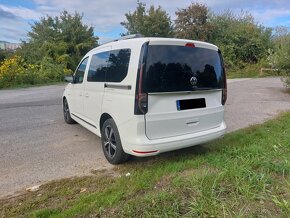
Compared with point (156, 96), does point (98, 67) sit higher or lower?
higher

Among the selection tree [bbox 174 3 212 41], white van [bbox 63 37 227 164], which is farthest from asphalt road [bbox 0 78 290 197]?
tree [bbox 174 3 212 41]

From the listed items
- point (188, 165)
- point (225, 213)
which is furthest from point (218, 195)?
point (188, 165)

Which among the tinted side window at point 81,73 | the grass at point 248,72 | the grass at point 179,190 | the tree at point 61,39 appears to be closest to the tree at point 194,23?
the grass at point 248,72

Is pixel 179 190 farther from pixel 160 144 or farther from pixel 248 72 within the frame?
pixel 248 72

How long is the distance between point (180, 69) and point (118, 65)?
35.7 inches

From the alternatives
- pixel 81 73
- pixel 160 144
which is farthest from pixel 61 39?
pixel 160 144

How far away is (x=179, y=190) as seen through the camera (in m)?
3.13

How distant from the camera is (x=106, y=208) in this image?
9.32 feet

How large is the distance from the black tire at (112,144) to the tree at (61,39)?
79.6 feet

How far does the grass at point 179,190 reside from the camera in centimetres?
276

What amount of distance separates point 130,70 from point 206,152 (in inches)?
77.5

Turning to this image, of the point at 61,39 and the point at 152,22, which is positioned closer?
the point at 61,39

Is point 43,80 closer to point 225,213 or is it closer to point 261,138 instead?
point 261,138

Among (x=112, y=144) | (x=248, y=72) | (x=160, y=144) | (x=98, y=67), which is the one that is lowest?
(x=112, y=144)
